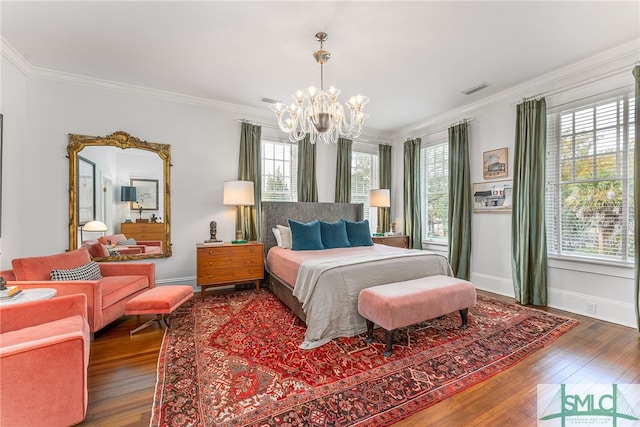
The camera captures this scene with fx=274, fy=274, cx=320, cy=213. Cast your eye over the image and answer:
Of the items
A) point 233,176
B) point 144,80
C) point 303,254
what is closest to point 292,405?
point 303,254

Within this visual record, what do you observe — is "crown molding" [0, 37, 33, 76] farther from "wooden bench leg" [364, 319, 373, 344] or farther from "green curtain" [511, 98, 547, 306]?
"green curtain" [511, 98, 547, 306]

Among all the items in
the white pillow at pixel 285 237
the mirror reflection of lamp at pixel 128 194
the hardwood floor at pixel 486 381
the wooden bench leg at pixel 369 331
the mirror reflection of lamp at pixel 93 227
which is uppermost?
the mirror reflection of lamp at pixel 128 194

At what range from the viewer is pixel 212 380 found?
6.58ft

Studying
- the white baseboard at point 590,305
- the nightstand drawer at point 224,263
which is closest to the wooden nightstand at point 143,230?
the nightstand drawer at point 224,263

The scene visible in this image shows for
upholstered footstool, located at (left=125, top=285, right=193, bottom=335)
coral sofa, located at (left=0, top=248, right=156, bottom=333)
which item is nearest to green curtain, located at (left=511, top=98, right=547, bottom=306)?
upholstered footstool, located at (left=125, top=285, right=193, bottom=335)

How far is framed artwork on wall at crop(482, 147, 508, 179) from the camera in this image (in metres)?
4.11

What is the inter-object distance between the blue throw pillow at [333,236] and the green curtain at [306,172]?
0.95 meters

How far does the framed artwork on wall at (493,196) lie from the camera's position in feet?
13.3

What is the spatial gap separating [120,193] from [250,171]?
1.86 meters

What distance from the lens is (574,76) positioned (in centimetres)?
338

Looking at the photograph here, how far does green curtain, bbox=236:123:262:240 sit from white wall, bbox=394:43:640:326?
341cm

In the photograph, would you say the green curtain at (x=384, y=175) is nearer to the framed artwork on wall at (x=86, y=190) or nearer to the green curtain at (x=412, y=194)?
the green curtain at (x=412, y=194)

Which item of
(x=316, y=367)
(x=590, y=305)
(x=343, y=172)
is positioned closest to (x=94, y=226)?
(x=316, y=367)

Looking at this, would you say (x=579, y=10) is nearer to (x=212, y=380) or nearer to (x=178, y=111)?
(x=212, y=380)
